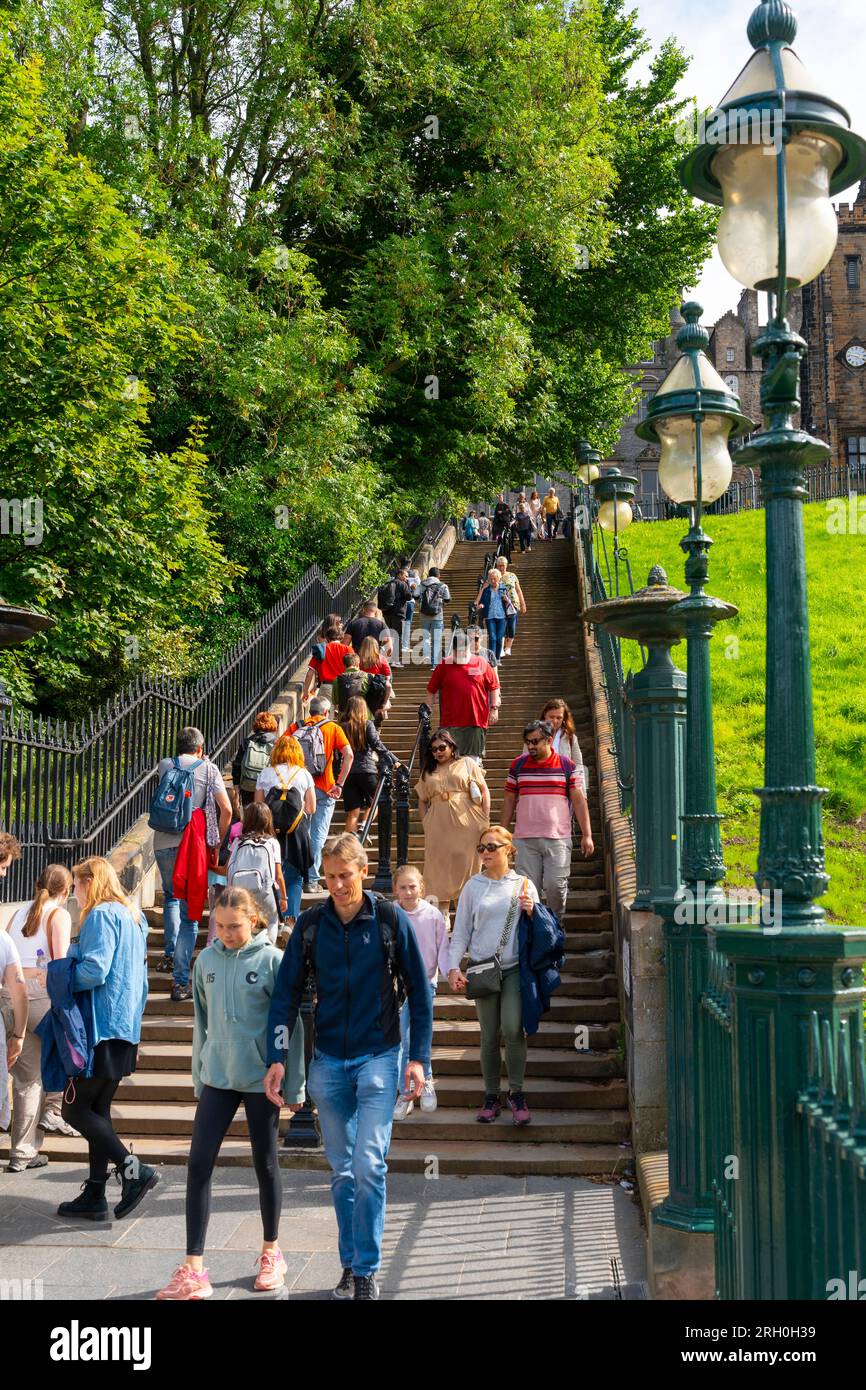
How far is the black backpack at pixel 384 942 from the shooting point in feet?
19.1

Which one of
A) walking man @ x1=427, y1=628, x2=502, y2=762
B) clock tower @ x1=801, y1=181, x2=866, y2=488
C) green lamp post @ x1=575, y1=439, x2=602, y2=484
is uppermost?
clock tower @ x1=801, y1=181, x2=866, y2=488

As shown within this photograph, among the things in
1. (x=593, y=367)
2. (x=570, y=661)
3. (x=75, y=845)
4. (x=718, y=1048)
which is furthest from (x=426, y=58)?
(x=718, y=1048)

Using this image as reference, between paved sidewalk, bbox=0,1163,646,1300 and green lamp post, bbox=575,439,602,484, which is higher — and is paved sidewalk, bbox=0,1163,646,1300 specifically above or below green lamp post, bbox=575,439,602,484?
below

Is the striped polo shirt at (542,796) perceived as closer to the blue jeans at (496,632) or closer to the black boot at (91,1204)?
the black boot at (91,1204)

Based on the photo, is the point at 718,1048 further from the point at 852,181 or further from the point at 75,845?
the point at 75,845

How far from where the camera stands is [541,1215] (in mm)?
7098

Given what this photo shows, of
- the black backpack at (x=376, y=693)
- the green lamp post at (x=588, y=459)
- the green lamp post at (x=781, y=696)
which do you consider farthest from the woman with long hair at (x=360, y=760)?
the green lamp post at (x=588, y=459)

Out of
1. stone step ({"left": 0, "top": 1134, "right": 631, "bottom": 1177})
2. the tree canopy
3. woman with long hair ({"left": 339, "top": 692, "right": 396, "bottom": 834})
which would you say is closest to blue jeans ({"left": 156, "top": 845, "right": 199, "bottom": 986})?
stone step ({"left": 0, "top": 1134, "right": 631, "bottom": 1177})

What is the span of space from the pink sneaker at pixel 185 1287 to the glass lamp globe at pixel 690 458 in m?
4.17

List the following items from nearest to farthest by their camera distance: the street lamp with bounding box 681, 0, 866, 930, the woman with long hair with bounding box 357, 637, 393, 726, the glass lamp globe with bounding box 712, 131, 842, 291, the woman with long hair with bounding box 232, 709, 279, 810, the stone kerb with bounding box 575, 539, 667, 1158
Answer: the street lamp with bounding box 681, 0, 866, 930 < the glass lamp globe with bounding box 712, 131, 842, 291 < the stone kerb with bounding box 575, 539, 667, 1158 < the woman with long hair with bounding box 232, 709, 279, 810 < the woman with long hair with bounding box 357, 637, 393, 726

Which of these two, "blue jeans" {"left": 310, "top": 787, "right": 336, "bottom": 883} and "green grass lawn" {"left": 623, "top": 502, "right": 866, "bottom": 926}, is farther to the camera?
"blue jeans" {"left": 310, "top": 787, "right": 336, "bottom": 883}

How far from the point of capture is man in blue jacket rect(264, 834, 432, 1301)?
5.70m

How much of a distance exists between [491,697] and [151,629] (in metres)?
6.35

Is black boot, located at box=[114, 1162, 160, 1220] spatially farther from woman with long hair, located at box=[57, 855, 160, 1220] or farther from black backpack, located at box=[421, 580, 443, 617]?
black backpack, located at box=[421, 580, 443, 617]
